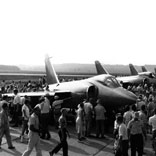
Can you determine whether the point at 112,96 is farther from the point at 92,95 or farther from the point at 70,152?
the point at 70,152

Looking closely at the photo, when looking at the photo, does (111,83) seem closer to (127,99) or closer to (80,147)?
(127,99)

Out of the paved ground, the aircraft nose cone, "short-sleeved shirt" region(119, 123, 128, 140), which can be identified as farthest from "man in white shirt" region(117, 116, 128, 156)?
the aircraft nose cone

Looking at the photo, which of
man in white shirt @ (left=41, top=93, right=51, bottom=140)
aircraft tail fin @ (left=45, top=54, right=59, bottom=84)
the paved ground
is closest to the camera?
the paved ground

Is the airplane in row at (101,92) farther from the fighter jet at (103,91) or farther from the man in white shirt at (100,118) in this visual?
the man in white shirt at (100,118)

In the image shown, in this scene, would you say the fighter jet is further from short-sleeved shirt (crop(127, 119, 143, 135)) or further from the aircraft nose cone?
short-sleeved shirt (crop(127, 119, 143, 135))

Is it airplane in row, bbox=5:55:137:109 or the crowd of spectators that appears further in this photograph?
airplane in row, bbox=5:55:137:109

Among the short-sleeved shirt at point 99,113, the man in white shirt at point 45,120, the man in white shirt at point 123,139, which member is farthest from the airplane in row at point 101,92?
the man in white shirt at point 123,139

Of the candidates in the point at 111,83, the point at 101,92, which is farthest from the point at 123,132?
the point at 111,83

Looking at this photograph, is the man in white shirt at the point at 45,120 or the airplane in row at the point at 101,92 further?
the airplane in row at the point at 101,92

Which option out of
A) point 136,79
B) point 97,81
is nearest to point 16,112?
point 97,81

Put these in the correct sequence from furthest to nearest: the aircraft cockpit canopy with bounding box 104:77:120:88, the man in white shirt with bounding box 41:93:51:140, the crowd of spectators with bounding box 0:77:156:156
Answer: the aircraft cockpit canopy with bounding box 104:77:120:88
the man in white shirt with bounding box 41:93:51:140
the crowd of spectators with bounding box 0:77:156:156

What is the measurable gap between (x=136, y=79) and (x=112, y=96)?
2213 cm

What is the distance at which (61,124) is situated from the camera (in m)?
8.74

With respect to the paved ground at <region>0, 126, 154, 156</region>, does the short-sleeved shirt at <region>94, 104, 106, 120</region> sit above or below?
above
